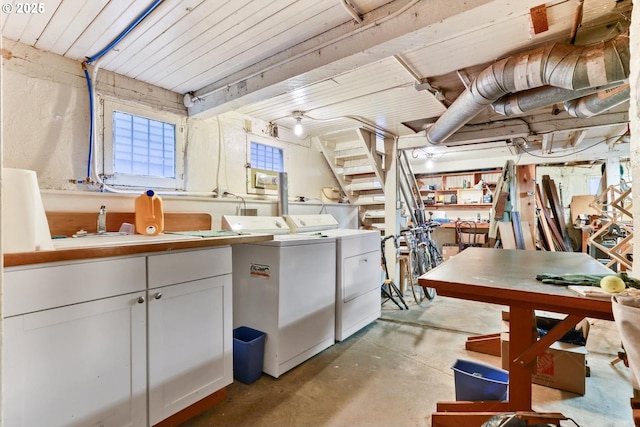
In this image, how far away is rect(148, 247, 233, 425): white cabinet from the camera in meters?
1.67

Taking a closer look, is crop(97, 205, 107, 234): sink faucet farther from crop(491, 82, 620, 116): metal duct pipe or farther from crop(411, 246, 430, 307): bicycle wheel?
crop(411, 246, 430, 307): bicycle wheel

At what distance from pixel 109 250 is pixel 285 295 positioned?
1197 mm

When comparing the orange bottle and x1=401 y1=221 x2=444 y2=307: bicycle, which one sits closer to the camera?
the orange bottle

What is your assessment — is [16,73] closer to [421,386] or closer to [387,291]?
[421,386]

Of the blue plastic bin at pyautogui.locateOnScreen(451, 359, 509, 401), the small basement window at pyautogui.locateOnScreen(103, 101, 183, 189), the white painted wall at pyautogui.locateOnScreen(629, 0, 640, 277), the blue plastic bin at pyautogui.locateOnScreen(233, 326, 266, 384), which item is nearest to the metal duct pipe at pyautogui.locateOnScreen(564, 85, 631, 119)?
Answer: the white painted wall at pyautogui.locateOnScreen(629, 0, 640, 277)

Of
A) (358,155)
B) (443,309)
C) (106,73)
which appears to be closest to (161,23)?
(106,73)

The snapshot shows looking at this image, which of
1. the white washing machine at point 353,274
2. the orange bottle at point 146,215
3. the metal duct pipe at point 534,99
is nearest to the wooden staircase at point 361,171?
the white washing machine at point 353,274

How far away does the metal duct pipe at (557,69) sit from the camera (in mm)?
1641

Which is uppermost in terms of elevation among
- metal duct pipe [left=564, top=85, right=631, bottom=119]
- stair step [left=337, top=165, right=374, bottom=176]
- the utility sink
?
metal duct pipe [left=564, top=85, right=631, bottom=119]

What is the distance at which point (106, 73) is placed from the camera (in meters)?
2.38

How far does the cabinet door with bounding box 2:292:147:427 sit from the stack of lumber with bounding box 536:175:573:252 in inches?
251

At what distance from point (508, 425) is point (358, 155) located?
3.80 m

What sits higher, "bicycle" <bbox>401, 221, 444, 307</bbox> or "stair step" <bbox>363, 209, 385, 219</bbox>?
"stair step" <bbox>363, 209, 385, 219</bbox>

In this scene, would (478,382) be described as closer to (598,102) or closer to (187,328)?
(187,328)
